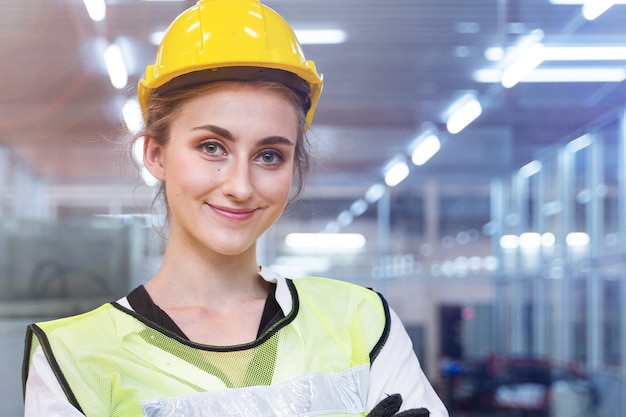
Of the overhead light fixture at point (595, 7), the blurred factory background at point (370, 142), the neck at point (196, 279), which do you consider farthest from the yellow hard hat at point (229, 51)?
the overhead light fixture at point (595, 7)

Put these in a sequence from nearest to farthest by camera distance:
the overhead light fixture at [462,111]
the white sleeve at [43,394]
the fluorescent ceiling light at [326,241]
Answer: the white sleeve at [43,394] < the overhead light fixture at [462,111] < the fluorescent ceiling light at [326,241]

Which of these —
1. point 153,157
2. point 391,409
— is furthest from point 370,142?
point 391,409

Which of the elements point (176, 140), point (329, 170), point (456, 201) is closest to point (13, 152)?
point (329, 170)

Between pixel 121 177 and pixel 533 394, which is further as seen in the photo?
pixel 533 394

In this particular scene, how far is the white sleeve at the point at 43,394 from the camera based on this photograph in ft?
3.62

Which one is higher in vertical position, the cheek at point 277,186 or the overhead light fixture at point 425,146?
the overhead light fixture at point 425,146

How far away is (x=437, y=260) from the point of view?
4195 mm

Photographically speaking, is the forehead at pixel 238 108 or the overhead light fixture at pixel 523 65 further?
the overhead light fixture at pixel 523 65

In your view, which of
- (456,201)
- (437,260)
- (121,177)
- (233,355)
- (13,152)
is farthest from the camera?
(437,260)

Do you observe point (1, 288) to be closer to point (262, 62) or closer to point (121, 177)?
point (121, 177)

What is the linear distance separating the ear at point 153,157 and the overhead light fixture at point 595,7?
1983 mm

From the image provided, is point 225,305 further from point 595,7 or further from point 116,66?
point 595,7

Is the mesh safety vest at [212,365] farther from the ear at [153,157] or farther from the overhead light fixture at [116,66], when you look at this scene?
the overhead light fixture at [116,66]

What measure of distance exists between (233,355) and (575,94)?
217 cm
